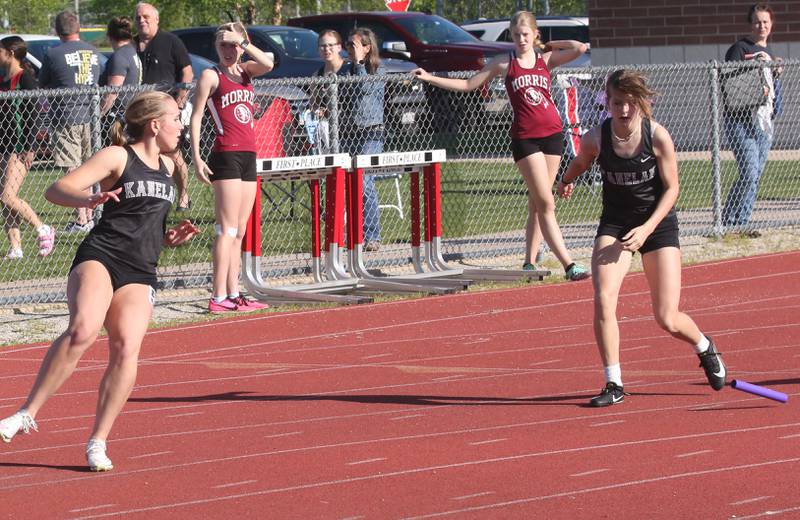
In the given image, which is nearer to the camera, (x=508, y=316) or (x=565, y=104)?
(x=508, y=316)

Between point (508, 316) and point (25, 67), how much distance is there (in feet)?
21.1

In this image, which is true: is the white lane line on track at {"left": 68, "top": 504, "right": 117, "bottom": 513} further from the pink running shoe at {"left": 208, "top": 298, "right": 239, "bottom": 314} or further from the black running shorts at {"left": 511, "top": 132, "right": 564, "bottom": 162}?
the black running shorts at {"left": 511, "top": 132, "right": 564, "bottom": 162}

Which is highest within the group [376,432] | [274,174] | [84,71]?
[84,71]

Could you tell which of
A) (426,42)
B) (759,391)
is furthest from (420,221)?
(426,42)

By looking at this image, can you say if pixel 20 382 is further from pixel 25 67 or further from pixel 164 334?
pixel 25 67

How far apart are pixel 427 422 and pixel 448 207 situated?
25.9ft

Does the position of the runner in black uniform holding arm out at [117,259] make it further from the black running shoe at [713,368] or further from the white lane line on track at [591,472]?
the black running shoe at [713,368]

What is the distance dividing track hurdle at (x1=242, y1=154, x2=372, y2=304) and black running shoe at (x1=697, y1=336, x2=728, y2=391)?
412 cm

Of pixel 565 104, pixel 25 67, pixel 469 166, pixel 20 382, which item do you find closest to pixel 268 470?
pixel 20 382

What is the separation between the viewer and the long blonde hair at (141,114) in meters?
6.76

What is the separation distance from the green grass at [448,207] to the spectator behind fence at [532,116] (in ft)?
7.70

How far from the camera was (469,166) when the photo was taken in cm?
1997

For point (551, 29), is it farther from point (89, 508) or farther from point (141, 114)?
point (89, 508)

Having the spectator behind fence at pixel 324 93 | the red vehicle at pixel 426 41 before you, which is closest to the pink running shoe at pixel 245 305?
the spectator behind fence at pixel 324 93
